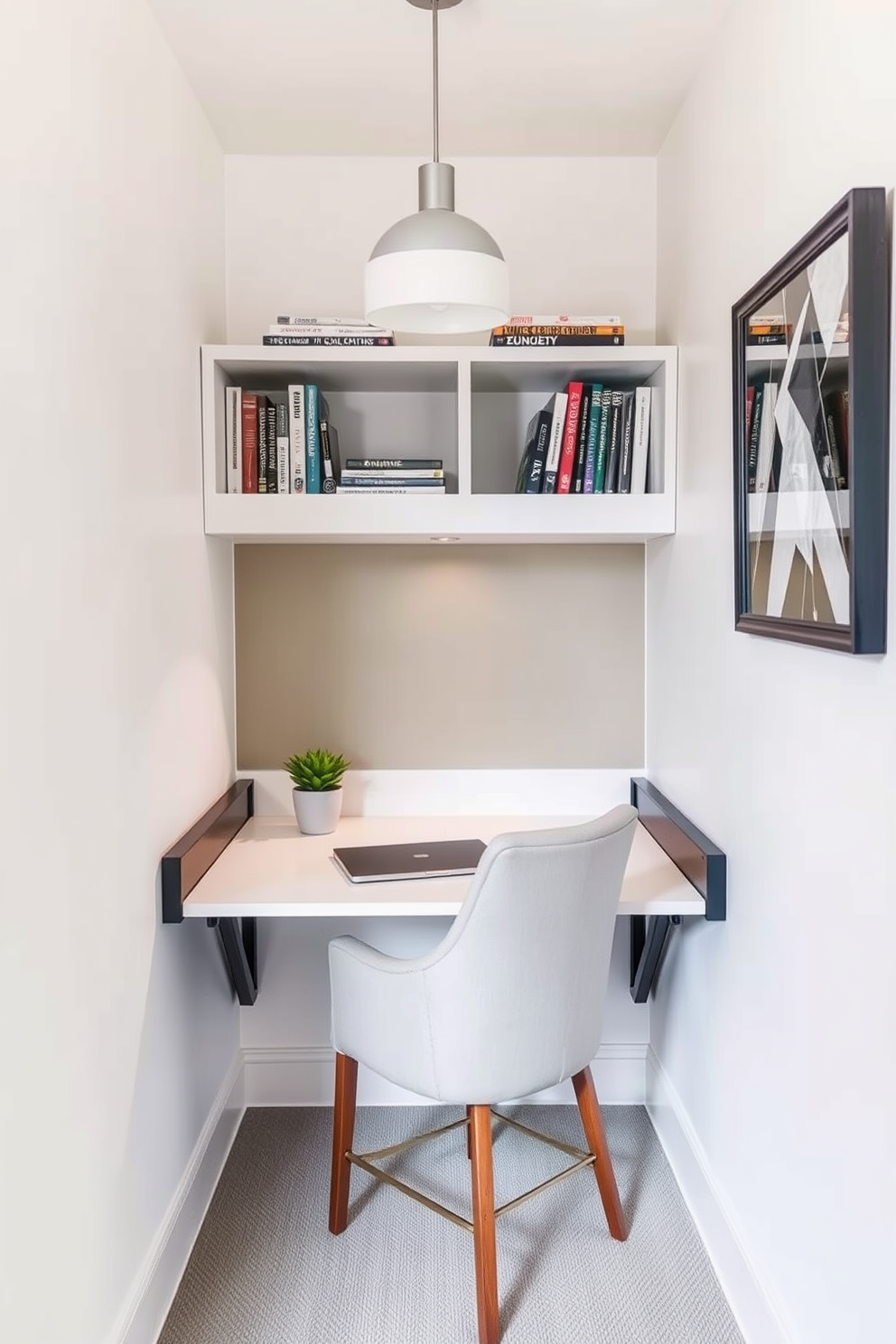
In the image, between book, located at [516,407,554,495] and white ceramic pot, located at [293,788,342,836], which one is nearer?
book, located at [516,407,554,495]

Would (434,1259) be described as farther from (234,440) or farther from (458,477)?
(234,440)

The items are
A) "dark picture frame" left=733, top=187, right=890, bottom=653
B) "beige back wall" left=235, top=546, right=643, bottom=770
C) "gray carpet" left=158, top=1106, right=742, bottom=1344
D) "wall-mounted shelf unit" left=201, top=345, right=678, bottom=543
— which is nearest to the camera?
"dark picture frame" left=733, top=187, right=890, bottom=653

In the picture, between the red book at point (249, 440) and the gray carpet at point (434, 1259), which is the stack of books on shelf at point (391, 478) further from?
the gray carpet at point (434, 1259)

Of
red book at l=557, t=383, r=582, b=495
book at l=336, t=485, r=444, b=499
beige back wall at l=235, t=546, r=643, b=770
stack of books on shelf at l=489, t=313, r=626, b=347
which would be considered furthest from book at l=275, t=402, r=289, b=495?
red book at l=557, t=383, r=582, b=495

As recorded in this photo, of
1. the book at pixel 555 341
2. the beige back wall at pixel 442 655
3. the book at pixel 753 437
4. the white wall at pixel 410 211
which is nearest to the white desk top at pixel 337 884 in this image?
the beige back wall at pixel 442 655

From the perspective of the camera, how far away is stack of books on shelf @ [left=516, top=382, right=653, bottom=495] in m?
2.34

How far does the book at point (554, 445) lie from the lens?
2334mm

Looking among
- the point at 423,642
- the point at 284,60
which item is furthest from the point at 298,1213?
the point at 284,60

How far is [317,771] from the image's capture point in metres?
2.51

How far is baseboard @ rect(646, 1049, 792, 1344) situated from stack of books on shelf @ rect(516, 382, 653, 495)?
145 centimetres

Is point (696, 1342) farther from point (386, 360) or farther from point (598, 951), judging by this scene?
point (386, 360)

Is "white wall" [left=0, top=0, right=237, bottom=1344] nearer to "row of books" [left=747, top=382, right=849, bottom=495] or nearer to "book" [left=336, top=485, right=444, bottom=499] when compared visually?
"book" [left=336, top=485, right=444, bottom=499]

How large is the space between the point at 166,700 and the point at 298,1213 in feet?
3.87

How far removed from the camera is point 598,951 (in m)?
1.88
